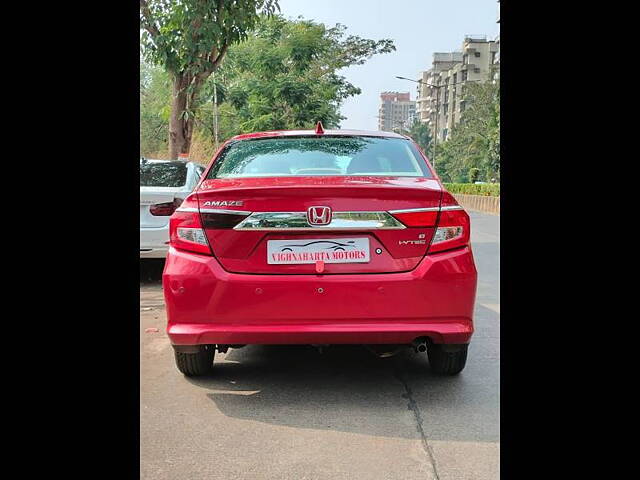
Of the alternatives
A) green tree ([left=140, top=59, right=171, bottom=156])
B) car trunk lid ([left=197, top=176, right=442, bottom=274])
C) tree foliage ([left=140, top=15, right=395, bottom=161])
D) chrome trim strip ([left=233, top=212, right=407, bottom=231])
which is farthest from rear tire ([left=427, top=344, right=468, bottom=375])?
green tree ([left=140, top=59, right=171, bottom=156])

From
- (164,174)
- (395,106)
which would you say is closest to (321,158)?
(164,174)

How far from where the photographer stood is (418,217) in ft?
12.2

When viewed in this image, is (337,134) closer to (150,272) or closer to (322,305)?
(322,305)

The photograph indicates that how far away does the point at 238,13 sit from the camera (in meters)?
11.2

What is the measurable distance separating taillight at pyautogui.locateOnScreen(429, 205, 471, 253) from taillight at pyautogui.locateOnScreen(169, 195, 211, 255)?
1.21 metres

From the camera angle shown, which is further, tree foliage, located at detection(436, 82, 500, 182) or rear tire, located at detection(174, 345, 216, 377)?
tree foliage, located at detection(436, 82, 500, 182)

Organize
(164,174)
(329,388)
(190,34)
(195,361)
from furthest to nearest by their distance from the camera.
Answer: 1. (190,34)
2. (164,174)
3. (195,361)
4. (329,388)

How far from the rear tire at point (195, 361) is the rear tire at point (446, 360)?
1336 millimetres

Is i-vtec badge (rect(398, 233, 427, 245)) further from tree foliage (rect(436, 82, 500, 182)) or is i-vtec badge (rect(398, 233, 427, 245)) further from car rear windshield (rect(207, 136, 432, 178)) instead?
tree foliage (rect(436, 82, 500, 182))

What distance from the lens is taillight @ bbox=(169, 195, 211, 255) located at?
12.4 feet

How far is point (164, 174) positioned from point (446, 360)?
5.16m
